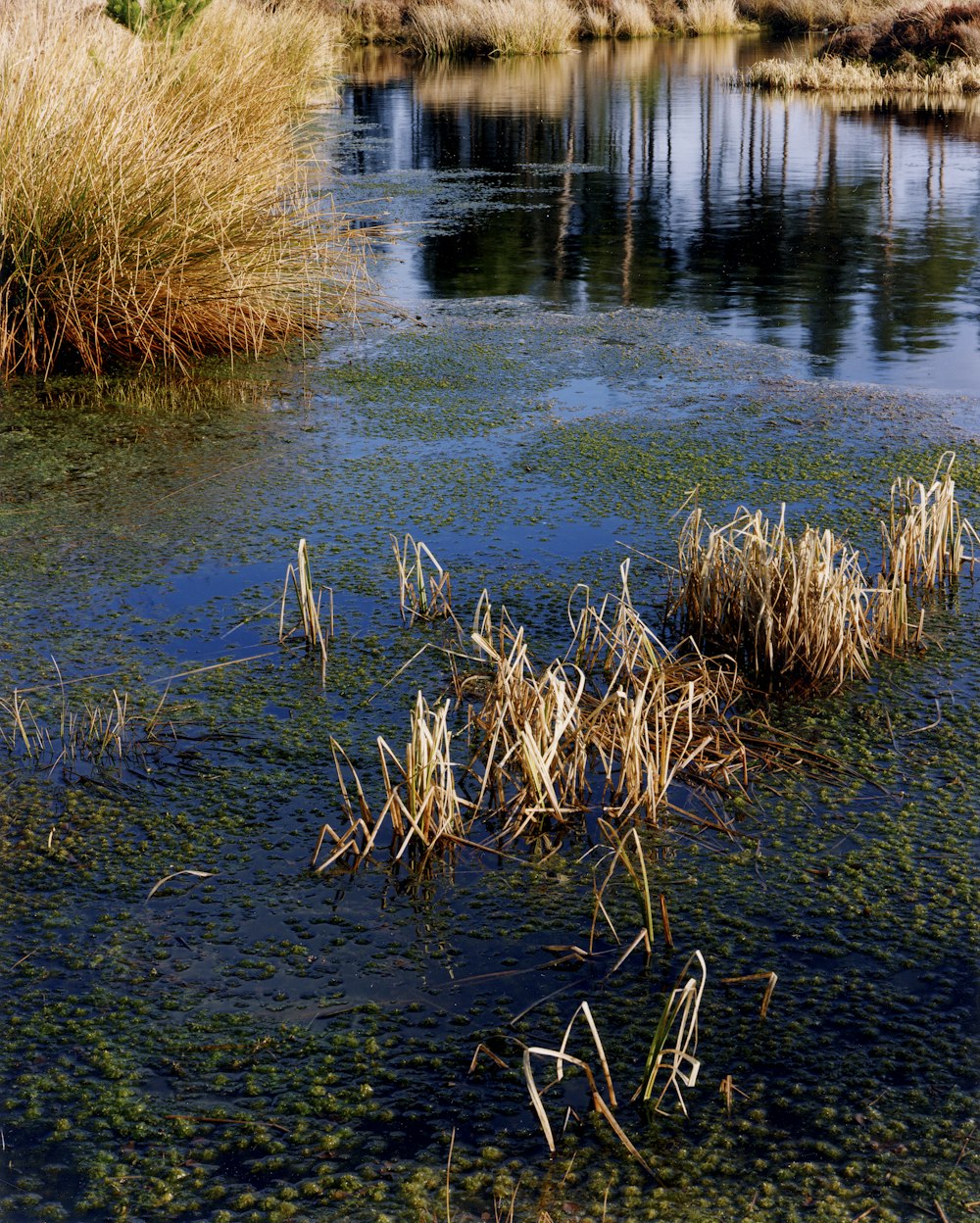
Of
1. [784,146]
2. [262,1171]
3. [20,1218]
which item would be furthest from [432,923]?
[784,146]

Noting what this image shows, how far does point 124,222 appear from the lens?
567 centimetres

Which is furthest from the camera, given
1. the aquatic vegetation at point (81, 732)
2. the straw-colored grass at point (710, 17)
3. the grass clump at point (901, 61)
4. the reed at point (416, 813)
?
the straw-colored grass at point (710, 17)

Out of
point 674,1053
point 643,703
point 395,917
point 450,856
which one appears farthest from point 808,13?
point 674,1053

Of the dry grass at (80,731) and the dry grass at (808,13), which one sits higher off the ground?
the dry grass at (808,13)

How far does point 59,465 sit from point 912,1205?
392 cm

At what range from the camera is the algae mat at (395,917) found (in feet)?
6.15

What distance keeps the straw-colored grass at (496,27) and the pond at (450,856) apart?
2120 cm

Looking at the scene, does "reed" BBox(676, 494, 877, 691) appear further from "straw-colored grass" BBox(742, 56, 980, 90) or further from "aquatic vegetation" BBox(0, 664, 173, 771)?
"straw-colored grass" BBox(742, 56, 980, 90)

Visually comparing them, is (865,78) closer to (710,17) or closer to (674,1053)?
(710,17)

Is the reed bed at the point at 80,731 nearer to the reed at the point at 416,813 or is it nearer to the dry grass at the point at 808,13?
the reed at the point at 416,813

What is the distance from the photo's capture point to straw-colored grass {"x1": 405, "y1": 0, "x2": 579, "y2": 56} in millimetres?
25656

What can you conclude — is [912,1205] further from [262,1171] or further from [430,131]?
[430,131]

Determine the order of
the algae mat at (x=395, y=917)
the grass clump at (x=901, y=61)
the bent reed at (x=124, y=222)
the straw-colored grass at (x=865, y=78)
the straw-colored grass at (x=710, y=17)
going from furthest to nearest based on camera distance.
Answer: the straw-colored grass at (x=710, y=17), the grass clump at (x=901, y=61), the straw-colored grass at (x=865, y=78), the bent reed at (x=124, y=222), the algae mat at (x=395, y=917)

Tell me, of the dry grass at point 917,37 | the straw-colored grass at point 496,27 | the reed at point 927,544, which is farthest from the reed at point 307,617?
the straw-colored grass at point 496,27
